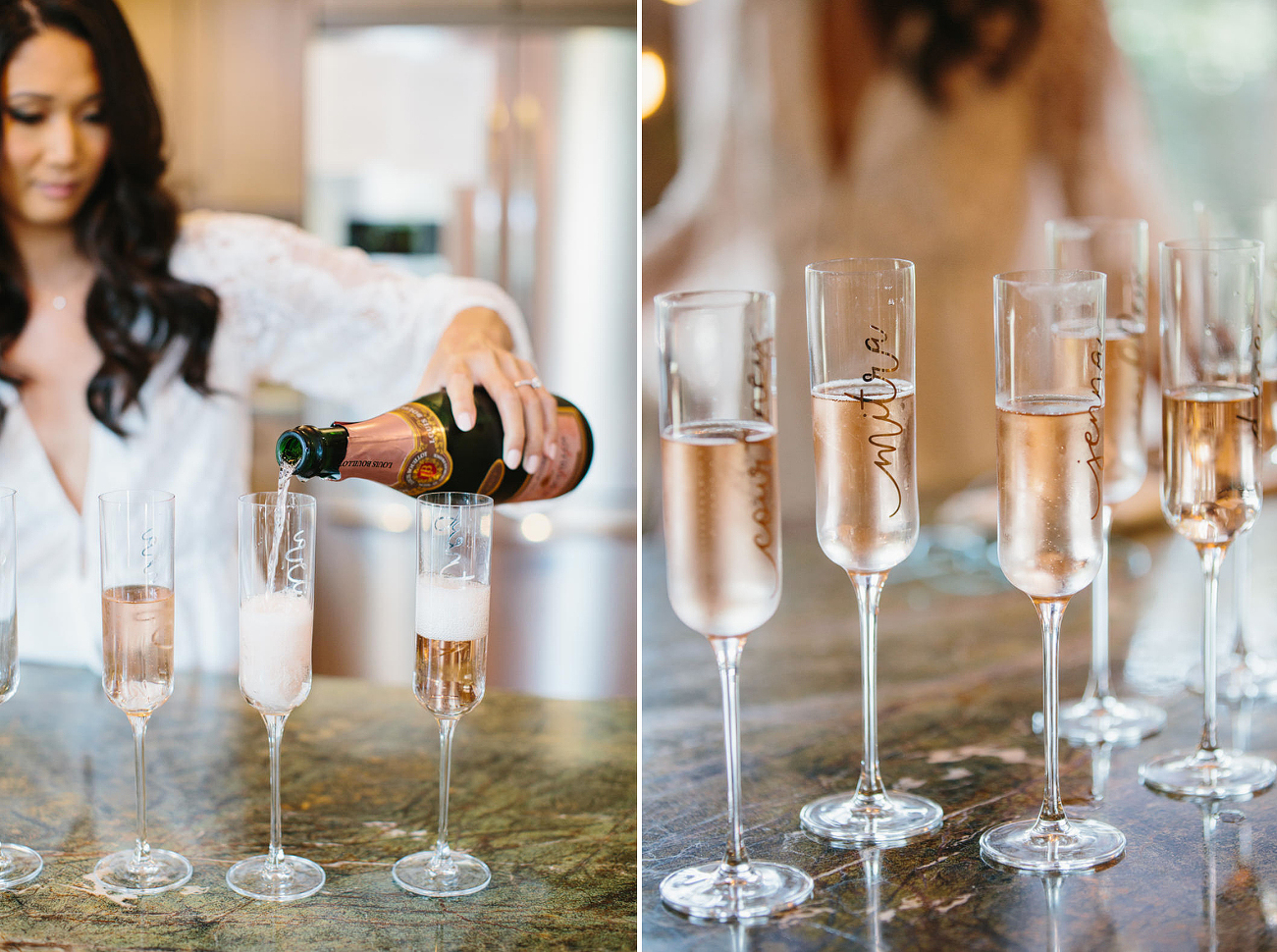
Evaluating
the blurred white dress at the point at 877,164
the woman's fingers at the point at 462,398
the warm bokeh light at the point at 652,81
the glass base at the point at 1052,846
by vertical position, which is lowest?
the glass base at the point at 1052,846

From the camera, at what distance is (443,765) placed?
3.66 feet

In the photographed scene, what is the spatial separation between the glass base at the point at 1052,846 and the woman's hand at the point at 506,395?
563 mm

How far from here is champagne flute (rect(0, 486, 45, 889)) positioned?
111 centimetres

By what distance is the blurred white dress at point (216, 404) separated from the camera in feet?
6.32

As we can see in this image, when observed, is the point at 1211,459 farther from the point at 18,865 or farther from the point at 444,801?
the point at 18,865

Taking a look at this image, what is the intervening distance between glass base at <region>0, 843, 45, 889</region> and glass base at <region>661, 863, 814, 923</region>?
530 millimetres

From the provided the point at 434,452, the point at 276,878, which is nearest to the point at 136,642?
the point at 276,878

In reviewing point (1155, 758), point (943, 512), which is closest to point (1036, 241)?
point (943, 512)

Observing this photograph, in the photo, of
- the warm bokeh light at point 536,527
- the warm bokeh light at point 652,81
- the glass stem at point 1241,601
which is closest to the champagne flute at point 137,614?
the glass stem at point 1241,601

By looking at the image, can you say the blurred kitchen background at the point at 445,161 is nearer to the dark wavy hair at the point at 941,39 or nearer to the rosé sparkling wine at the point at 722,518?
the dark wavy hair at the point at 941,39

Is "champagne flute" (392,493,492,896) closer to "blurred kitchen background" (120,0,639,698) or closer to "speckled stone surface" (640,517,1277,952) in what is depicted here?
"speckled stone surface" (640,517,1277,952)

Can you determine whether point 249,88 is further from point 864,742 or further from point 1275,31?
point 864,742

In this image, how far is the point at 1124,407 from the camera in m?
1.42

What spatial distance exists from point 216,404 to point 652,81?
5.87 feet
